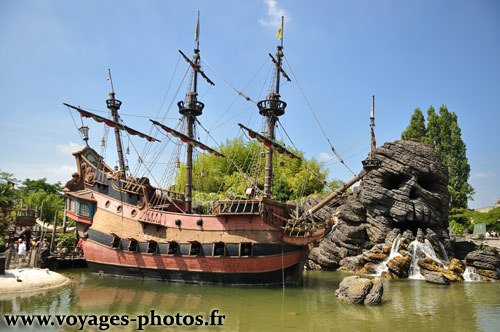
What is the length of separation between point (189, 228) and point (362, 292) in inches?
339

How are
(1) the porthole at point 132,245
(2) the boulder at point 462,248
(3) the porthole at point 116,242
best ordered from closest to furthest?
(1) the porthole at point 132,245, (3) the porthole at point 116,242, (2) the boulder at point 462,248

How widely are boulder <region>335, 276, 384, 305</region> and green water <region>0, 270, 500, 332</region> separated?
0.37 meters

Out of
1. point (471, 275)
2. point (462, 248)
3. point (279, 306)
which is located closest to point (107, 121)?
point (279, 306)

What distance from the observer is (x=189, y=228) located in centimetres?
1794

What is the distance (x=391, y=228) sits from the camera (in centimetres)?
2564

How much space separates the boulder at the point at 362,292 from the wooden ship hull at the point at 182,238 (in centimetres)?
368

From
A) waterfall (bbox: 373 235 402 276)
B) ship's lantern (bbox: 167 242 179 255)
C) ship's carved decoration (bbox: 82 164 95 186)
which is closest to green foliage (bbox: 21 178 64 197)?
ship's carved decoration (bbox: 82 164 95 186)

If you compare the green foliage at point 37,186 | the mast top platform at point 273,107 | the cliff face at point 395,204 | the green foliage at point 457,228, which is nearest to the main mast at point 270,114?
the mast top platform at point 273,107

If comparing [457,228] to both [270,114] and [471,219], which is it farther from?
[270,114]

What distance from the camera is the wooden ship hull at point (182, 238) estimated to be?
56.1ft

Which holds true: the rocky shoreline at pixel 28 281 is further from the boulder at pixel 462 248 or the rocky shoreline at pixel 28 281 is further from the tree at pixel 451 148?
the tree at pixel 451 148

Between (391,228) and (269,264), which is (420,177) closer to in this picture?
(391,228)

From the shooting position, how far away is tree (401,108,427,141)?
4116 cm

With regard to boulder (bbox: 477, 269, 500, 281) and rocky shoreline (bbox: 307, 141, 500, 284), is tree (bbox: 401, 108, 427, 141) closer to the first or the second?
rocky shoreline (bbox: 307, 141, 500, 284)
